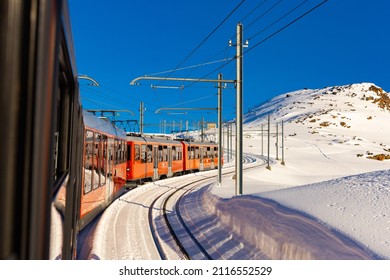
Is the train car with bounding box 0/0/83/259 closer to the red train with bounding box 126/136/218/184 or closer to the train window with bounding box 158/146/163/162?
the red train with bounding box 126/136/218/184

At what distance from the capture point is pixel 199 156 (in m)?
32.0

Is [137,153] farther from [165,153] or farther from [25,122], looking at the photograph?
[25,122]

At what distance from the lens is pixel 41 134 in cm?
136

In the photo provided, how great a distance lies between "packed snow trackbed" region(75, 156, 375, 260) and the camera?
5965 millimetres

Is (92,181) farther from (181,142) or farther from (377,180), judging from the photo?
(181,142)

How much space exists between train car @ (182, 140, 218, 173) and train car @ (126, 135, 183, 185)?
3.66ft

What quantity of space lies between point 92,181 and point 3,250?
7614mm

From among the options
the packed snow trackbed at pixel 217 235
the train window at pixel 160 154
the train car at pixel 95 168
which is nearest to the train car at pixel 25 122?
the packed snow trackbed at pixel 217 235

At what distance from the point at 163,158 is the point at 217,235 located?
14.3 m

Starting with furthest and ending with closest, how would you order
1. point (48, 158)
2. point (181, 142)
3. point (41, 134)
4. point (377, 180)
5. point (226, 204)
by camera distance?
point (181, 142), point (226, 204), point (377, 180), point (48, 158), point (41, 134)

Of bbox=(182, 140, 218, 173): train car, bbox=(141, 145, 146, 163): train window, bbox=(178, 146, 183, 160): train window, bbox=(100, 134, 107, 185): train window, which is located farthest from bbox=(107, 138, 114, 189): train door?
bbox=(182, 140, 218, 173): train car

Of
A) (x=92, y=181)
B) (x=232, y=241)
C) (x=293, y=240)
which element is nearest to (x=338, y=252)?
(x=293, y=240)

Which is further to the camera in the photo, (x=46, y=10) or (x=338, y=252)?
(x=338, y=252)

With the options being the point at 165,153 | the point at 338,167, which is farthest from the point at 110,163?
the point at 338,167
